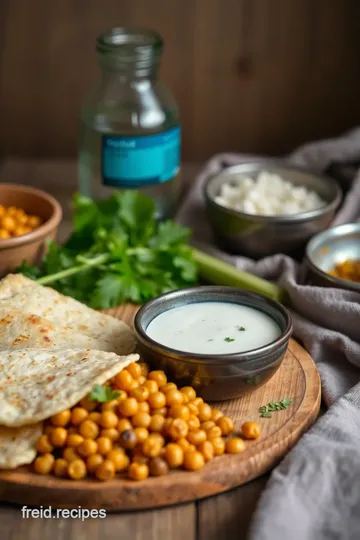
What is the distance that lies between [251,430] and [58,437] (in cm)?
55

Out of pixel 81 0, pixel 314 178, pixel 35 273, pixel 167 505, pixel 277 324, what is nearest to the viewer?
pixel 167 505

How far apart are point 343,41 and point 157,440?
2.71 m

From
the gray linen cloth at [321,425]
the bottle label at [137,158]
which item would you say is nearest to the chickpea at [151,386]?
the gray linen cloth at [321,425]

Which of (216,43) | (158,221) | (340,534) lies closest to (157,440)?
(340,534)

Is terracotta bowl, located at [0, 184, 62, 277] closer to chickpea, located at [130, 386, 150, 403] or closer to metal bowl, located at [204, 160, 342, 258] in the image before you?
metal bowl, located at [204, 160, 342, 258]

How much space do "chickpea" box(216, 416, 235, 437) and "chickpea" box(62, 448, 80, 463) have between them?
0.42 metres

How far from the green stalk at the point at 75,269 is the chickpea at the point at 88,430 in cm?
97

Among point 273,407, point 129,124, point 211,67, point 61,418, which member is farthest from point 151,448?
point 211,67

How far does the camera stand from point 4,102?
14.8 ft

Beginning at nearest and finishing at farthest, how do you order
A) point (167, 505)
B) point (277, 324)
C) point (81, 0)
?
point (167, 505) → point (277, 324) → point (81, 0)

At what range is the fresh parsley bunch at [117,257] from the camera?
326 centimetres

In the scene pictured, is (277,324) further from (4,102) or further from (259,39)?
(4,102)

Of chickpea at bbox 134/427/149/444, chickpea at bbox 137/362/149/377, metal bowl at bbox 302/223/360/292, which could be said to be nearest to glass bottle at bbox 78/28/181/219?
metal bowl at bbox 302/223/360/292

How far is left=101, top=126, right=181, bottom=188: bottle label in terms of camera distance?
3.66 m
